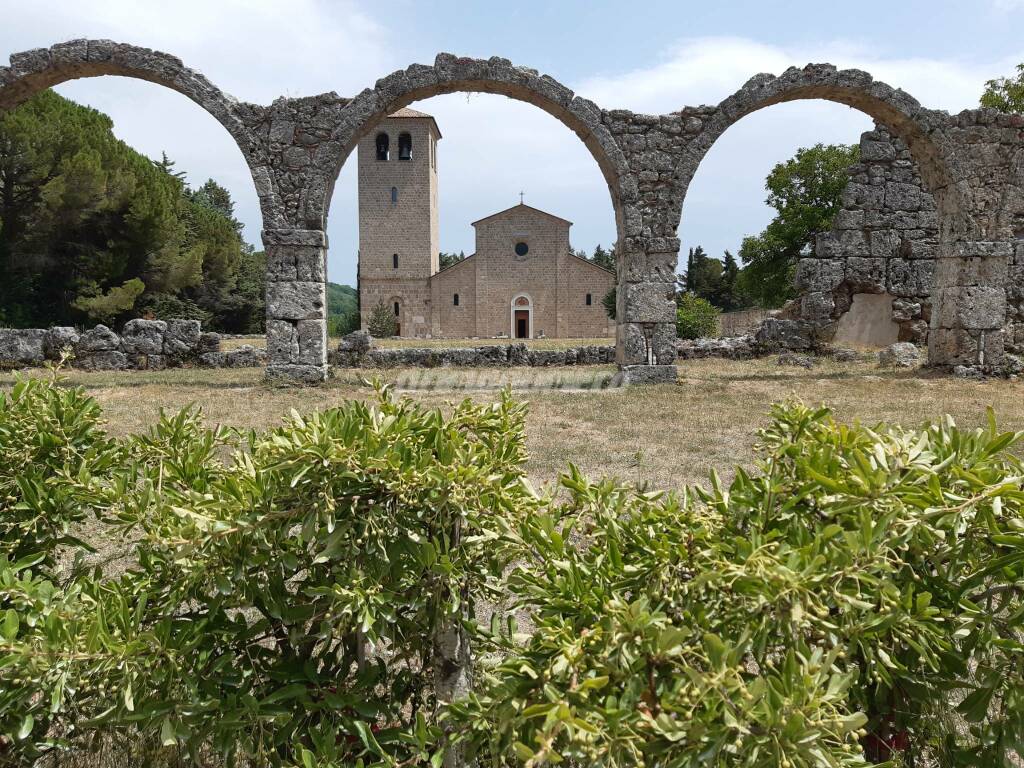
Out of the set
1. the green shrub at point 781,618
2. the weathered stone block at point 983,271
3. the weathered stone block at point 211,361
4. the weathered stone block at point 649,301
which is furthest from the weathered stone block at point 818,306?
the green shrub at point 781,618

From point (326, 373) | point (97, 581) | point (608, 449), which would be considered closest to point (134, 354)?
point (326, 373)

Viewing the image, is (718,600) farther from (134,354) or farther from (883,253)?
Result: (883,253)

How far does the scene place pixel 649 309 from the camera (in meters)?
10.2

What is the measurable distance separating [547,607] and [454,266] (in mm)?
43644

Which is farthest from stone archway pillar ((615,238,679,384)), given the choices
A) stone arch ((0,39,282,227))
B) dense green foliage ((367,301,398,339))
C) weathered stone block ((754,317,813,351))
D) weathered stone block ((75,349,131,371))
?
dense green foliage ((367,301,398,339))

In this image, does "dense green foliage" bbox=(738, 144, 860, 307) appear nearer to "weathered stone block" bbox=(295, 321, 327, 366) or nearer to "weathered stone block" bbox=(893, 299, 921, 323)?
"weathered stone block" bbox=(893, 299, 921, 323)

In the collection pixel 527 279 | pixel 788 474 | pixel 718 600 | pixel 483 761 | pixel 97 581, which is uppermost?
pixel 527 279

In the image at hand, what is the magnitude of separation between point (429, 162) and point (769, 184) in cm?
2030

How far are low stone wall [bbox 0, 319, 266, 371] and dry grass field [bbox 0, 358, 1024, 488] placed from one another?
3.68 feet

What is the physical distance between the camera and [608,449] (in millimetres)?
6066

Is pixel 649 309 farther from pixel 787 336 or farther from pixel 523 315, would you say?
pixel 523 315

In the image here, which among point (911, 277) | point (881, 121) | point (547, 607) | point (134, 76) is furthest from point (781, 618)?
point (911, 277)

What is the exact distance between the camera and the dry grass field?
5.83 meters

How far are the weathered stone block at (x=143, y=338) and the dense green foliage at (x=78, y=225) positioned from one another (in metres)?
14.1
